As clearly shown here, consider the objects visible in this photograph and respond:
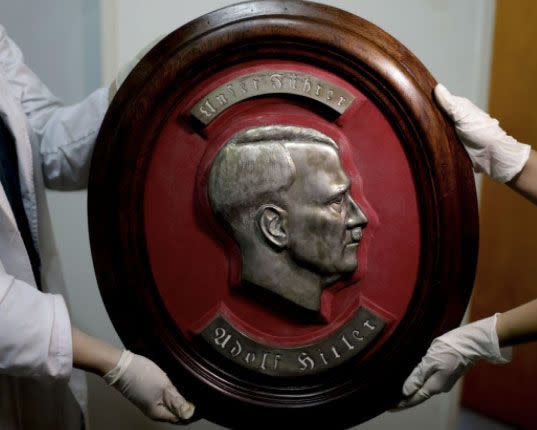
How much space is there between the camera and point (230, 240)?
0.82 m

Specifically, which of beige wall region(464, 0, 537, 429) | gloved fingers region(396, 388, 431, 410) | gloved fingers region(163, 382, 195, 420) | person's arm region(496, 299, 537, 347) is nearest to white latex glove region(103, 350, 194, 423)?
A: gloved fingers region(163, 382, 195, 420)

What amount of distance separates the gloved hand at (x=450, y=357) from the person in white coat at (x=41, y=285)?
0.30 metres

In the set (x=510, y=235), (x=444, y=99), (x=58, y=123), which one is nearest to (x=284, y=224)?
(x=444, y=99)

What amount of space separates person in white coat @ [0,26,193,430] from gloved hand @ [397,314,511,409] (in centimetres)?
30

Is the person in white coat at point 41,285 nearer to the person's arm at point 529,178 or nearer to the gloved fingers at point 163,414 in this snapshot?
the gloved fingers at point 163,414

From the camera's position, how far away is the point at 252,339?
82 cm

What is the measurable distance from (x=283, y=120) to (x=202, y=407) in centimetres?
39

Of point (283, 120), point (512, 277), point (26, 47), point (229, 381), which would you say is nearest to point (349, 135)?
point (283, 120)

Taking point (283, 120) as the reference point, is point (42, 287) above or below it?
below

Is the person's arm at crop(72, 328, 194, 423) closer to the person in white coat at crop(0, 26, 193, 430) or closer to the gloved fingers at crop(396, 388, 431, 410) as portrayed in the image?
the person in white coat at crop(0, 26, 193, 430)

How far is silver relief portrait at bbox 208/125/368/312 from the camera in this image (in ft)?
2.60

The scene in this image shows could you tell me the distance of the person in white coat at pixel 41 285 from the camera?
30.6 inches

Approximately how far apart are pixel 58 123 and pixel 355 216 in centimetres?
50

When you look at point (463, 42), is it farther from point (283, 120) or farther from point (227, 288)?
point (227, 288)
